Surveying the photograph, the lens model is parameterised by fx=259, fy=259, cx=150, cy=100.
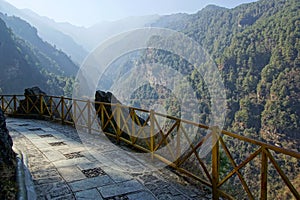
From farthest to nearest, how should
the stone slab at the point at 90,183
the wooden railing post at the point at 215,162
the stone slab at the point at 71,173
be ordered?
the stone slab at the point at 71,173, the stone slab at the point at 90,183, the wooden railing post at the point at 215,162

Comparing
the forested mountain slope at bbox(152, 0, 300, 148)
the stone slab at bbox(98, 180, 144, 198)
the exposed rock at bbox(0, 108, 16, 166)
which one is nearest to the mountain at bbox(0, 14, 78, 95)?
the forested mountain slope at bbox(152, 0, 300, 148)

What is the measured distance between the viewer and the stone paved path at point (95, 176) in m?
3.19

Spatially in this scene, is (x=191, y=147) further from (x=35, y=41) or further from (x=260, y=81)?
(x=35, y=41)

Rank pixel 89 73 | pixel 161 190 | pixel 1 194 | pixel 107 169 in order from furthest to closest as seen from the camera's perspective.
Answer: pixel 89 73, pixel 107 169, pixel 161 190, pixel 1 194

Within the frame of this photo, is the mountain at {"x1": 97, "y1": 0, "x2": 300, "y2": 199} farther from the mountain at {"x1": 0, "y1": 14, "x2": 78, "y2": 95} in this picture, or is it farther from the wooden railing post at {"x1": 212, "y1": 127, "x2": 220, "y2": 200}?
the wooden railing post at {"x1": 212, "y1": 127, "x2": 220, "y2": 200}

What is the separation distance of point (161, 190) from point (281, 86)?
58188 mm

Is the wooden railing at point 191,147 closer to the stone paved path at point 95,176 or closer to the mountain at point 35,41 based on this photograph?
the stone paved path at point 95,176

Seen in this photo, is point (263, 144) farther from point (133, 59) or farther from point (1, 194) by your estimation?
point (133, 59)

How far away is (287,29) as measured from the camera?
61219 mm

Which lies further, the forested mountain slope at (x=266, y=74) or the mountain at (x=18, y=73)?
the mountain at (x=18, y=73)

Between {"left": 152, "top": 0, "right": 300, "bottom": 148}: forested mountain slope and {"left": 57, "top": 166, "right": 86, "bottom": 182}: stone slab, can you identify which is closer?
{"left": 57, "top": 166, "right": 86, "bottom": 182}: stone slab

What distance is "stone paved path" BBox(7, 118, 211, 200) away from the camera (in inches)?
125

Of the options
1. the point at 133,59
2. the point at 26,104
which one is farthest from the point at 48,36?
the point at 26,104

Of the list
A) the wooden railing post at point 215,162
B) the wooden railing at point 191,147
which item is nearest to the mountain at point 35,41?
the wooden railing at point 191,147
